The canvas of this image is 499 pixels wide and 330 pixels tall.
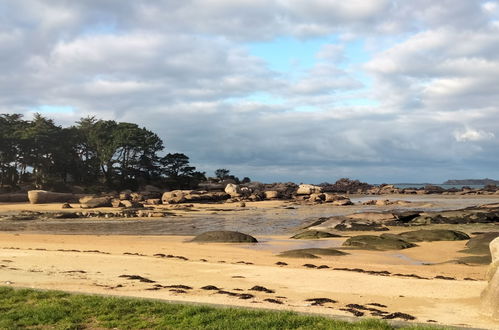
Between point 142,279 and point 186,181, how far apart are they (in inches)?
2943

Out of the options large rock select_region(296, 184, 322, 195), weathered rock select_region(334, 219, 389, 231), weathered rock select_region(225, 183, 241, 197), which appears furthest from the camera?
large rock select_region(296, 184, 322, 195)

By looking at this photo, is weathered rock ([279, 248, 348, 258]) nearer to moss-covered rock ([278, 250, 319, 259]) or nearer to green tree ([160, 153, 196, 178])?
moss-covered rock ([278, 250, 319, 259])

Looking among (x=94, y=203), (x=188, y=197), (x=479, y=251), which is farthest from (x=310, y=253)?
(x=188, y=197)

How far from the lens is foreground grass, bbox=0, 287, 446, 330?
789 centimetres

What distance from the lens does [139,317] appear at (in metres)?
8.47

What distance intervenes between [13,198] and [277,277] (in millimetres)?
60089

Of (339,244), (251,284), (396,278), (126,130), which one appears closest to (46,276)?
(251,284)

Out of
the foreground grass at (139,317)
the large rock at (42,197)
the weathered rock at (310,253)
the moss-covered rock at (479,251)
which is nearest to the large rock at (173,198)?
the large rock at (42,197)

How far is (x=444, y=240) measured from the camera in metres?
25.7

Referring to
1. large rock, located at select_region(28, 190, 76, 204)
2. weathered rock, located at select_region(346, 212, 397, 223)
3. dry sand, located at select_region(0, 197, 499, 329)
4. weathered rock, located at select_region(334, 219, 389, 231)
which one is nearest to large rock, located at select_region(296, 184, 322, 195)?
large rock, located at select_region(28, 190, 76, 204)

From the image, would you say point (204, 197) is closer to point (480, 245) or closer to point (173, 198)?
point (173, 198)

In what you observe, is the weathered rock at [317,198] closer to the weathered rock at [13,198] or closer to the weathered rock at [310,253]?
the weathered rock at [13,198]

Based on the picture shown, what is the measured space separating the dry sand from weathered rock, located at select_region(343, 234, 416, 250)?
Result: 2.55 ft

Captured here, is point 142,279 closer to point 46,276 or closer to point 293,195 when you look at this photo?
point 46,276
